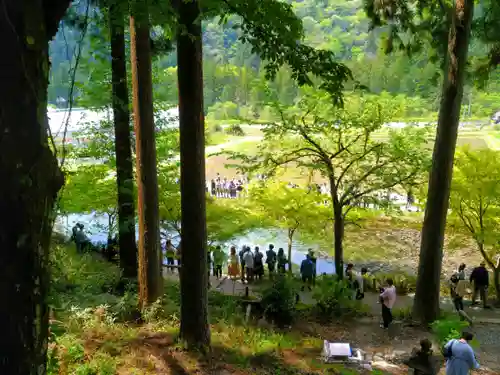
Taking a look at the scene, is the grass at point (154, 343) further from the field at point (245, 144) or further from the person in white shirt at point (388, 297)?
the field at point (245, 144)

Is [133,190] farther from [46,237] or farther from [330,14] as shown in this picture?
[330,14]

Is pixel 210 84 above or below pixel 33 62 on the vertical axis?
above

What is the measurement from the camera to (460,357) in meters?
5.18

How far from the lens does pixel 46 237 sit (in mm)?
1952

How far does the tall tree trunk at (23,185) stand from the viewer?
5.75 feet

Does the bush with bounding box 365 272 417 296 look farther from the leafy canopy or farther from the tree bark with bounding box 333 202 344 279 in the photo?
the leafy canopy

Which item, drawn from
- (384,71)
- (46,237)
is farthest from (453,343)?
(384,71)

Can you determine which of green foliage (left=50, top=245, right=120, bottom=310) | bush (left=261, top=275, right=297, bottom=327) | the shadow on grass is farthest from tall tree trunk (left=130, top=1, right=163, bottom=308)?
bush (left=261, top=275, right=297, bottom=327)

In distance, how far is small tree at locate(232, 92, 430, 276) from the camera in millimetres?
12419

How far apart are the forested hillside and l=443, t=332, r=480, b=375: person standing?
3834 millimetres

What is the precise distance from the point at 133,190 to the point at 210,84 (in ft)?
171

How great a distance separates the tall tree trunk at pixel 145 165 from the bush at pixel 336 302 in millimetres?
3838

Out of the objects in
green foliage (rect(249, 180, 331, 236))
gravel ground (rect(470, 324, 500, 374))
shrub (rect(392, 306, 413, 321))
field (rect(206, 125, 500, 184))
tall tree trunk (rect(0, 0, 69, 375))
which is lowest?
gravel ground (rect(470, 324, 500, 374))

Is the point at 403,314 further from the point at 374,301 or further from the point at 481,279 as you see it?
the point at 481,279
